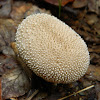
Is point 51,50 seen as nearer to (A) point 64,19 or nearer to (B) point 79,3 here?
(A) point 64,19

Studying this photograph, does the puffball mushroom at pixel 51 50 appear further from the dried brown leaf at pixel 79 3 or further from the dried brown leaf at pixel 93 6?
the dried brown leaf at pixel 93 6

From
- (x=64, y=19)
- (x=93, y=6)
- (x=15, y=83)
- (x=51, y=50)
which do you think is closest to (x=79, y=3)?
(x=93, y=6)

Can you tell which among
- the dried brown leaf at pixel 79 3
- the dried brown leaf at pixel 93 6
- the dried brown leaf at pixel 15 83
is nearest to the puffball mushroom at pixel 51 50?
the dried brown leaf at pixel 15 83

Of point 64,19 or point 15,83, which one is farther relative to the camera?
point 64,19

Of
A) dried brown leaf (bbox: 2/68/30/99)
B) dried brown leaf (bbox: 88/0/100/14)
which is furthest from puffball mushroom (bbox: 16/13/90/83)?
dried brown leaf (bbox: 88/0/100/14)

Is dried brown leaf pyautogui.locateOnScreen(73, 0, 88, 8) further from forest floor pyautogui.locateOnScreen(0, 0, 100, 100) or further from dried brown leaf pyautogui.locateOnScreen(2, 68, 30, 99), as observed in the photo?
dried brown leaf pyautogui.locateOnScreen(2, 68, 30, 99)
